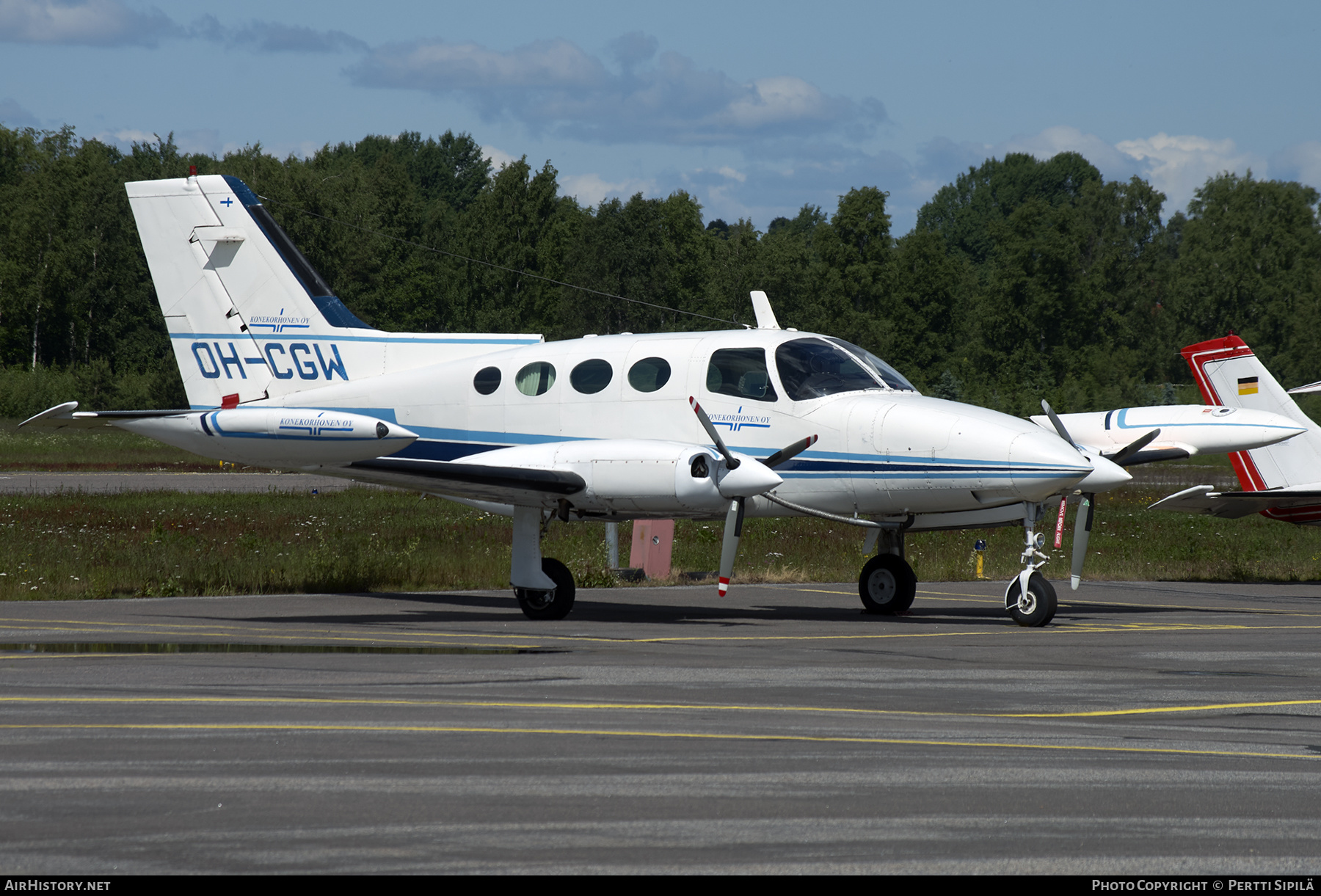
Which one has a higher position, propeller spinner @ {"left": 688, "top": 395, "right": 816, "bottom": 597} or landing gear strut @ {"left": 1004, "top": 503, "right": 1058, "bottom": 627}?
propeller spinner @ {"left": 688, "top": 395, "right": 816, "bottom": 597}

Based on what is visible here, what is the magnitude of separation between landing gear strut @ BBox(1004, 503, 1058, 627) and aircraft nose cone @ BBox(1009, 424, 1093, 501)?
510 mm

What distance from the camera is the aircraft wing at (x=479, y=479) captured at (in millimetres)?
15867

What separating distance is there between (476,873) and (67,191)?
88.9 meters

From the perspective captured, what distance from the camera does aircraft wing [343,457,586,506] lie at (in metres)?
15.9

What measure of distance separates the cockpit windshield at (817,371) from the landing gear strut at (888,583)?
86.2 inches

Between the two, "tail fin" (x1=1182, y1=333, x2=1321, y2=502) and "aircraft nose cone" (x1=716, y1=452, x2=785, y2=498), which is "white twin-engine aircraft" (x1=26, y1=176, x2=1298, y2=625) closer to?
"aircraft nose cone" (x1=716, y1=452, x2=785, y2=498)

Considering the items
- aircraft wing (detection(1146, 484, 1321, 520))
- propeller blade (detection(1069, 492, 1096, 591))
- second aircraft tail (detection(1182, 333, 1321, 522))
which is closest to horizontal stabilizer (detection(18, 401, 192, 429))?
propeller blade (detection(1069, 492, 1096, 591))

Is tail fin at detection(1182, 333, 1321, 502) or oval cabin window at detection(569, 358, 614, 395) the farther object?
tail fin at detection(1182, 333, 1321, 502)

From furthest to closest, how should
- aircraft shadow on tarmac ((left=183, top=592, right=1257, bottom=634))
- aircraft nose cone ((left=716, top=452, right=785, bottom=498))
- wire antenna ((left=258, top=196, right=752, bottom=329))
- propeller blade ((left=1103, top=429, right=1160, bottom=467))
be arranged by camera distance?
wire antenna ((left=258, top=196, right=752, bottom=329)) < propeller blade ((left=1103, top=429, right=1160, bottom=467)) < aircraft shadow on tarmac ((left=183, top=592, right=1257, bottom=634)) < aircraft nose cone ((left=716, top=452, right=785, bottom=498))

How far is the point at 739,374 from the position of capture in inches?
669

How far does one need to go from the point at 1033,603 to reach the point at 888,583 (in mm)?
2214

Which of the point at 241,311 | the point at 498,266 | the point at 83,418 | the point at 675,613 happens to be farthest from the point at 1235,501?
the point at 498,266

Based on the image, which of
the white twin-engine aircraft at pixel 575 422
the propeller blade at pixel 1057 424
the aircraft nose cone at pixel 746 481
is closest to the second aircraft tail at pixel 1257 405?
the white twin-engine aircraft at pixel 575 422

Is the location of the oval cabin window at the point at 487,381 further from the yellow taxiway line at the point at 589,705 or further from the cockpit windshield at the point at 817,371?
the yellow taxiway line at the point at 589,705
